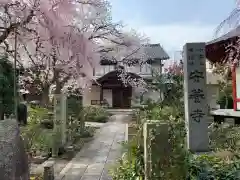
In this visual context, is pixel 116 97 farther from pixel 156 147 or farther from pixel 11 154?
pixel 11 154

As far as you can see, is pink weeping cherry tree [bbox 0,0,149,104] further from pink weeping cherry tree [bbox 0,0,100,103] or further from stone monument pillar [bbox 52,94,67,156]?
stone monument pillar [bbox 52,94,67,156]

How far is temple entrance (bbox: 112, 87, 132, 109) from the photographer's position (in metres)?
33.2

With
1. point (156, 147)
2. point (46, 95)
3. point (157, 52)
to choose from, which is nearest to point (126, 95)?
point (157, 52)

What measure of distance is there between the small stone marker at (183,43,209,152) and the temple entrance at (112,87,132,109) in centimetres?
2436

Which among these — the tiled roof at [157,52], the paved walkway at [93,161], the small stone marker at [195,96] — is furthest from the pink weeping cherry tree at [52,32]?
the tiled roof at [157,52]

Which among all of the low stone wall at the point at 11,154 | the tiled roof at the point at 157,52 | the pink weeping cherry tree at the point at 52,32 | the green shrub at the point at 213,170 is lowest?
the green shrub at the point at 213,170

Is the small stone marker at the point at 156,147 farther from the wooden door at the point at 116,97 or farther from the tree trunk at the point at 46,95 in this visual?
the wooden door at the point at 116,97

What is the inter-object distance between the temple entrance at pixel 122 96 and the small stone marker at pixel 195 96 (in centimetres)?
2436

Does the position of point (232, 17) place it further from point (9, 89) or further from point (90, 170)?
point (9, 89)

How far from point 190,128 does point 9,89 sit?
17.1ft

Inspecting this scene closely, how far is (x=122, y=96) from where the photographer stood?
33.3 meters

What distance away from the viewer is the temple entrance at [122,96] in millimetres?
33219

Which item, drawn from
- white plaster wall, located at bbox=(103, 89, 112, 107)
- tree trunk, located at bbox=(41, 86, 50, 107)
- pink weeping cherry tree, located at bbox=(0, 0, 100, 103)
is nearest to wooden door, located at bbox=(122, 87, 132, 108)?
white plaster wall, located at bbox=(103, 89, 112, 107)

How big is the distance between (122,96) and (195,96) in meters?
24.7
